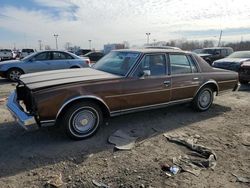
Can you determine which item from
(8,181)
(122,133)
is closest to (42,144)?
(8,181)

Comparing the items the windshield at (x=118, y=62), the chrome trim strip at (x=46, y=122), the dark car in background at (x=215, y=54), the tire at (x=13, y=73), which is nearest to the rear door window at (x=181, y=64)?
the windshield at (x=118, y=62)

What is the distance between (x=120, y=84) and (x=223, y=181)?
233 cm

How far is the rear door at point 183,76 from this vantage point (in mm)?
5184

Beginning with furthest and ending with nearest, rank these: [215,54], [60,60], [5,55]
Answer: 1. [5,55]
2. [215,54]
3. [60,60]

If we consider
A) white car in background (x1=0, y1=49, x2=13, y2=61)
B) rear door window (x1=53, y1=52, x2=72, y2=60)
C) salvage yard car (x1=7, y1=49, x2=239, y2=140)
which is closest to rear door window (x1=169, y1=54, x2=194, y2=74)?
salvage yard car (x1=7, y1=49, x2=239, y2=140)

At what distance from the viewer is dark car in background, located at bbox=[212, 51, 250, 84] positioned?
989 cm

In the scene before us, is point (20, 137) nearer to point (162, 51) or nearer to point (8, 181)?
point (8, 181)

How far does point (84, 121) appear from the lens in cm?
417

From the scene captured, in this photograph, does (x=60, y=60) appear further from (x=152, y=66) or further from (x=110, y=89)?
(x=110, y=89)

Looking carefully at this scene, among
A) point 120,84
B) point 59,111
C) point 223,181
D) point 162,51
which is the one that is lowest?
point 223,181

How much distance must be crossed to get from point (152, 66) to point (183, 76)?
902 millimetres

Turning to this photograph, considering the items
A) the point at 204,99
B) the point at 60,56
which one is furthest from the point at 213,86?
the point at 60,56

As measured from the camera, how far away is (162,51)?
510 cm

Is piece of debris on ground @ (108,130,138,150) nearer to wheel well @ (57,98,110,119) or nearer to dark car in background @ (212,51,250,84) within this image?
wheel well @ (57,98,110,119)
